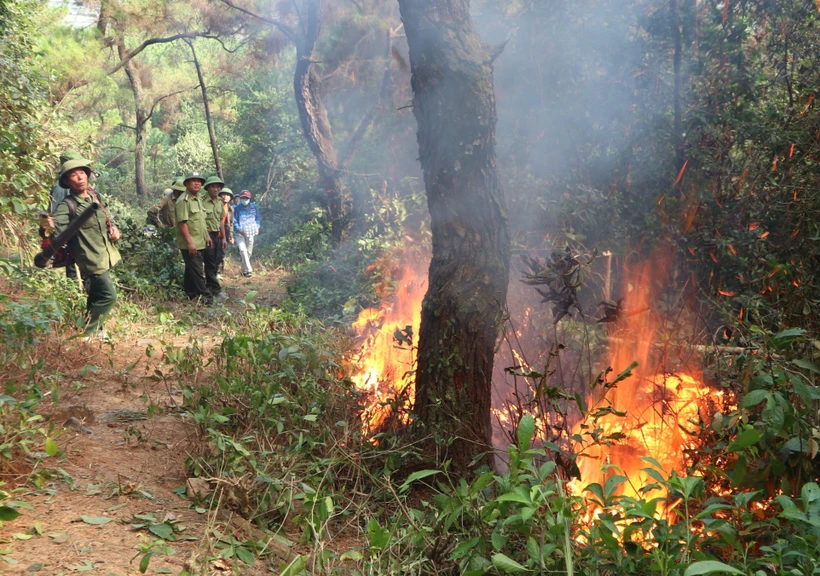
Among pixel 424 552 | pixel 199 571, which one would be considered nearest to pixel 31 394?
pixel 199 571

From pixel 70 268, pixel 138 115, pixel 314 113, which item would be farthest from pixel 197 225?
pixel 138 115

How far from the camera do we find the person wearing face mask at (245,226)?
14.0 meters

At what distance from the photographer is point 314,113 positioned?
13.7 metres

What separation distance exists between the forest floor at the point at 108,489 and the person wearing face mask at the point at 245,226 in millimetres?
8482

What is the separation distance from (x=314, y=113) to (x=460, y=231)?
10.1 metres

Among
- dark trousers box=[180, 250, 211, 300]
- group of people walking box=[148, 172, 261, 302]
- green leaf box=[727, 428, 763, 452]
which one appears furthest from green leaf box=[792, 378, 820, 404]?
dark trousers box=[180, 250, 211, 300]

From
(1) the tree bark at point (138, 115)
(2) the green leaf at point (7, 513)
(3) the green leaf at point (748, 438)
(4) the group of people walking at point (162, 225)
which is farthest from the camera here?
(1) the tree bark at point (138, 115)

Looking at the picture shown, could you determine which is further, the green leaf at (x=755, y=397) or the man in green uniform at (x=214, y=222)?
the man in green uniform at (x=214, y=222)

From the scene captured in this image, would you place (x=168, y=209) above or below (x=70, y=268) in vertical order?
above

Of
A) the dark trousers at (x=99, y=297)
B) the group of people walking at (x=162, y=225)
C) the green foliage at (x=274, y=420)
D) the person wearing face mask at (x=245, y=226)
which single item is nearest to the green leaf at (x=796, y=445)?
the green foliage at (x=274, y=420)

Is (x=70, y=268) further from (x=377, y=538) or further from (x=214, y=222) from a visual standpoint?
(x=377, y=538)

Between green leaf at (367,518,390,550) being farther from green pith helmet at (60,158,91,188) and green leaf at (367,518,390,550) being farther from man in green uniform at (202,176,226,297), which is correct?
man in green uniform at (202,176,226,297)

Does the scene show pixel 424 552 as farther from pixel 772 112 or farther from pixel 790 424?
pixel 772 112

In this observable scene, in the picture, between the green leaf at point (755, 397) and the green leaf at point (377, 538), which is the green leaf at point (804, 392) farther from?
the green leaf at point (377, 538)
